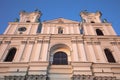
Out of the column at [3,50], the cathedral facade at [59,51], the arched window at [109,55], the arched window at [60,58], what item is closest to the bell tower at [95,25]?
the cathedral facade at [59,51]

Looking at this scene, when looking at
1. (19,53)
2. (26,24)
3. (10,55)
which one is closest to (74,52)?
(19,53)

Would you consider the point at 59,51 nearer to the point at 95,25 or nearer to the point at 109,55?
the point at 109,55

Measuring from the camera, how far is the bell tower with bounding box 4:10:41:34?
2548cm

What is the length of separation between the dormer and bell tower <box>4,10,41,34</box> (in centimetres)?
659

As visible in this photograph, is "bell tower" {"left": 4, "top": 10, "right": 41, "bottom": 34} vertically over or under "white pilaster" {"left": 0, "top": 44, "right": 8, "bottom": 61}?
over

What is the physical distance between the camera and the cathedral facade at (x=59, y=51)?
18.4 metres

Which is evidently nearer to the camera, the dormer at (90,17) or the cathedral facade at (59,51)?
the cathedral facade at (59,51)

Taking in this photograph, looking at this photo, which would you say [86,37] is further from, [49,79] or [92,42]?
[49,79]

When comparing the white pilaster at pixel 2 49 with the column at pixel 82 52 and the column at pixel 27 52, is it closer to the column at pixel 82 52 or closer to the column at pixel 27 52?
the column at pixel 27 52

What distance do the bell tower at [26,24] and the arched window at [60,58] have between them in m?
4.89

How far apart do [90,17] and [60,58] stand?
36.3ft

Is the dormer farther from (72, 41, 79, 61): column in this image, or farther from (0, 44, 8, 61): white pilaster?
(0, 44, 8, 61): white pilaster

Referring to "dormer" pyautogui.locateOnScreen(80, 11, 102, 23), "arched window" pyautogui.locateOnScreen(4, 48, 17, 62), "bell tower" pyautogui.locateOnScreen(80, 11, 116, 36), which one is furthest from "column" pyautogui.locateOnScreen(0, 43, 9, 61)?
"dormer" pyautogui.locateOnScreen(80, 11, 102, 23)

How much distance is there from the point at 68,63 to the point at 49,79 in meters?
3.06
